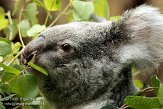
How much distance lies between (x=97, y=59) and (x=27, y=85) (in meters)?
0.47

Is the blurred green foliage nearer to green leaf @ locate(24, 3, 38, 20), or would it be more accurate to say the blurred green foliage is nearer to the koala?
green leaf @ locate(24, 3, 38, 20)

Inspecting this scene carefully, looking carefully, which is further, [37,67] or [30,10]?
[30,10]

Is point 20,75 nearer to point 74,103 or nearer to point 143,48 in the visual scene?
point 74,103

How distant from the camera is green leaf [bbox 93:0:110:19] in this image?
280cm

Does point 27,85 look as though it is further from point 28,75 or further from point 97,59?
point 97,59

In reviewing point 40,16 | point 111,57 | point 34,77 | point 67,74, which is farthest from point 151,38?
point 40,16

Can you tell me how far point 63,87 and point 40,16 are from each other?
3501 mm

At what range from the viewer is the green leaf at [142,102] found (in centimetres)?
202

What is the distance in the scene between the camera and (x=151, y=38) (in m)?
2.50

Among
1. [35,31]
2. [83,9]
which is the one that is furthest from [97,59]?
[35,31]

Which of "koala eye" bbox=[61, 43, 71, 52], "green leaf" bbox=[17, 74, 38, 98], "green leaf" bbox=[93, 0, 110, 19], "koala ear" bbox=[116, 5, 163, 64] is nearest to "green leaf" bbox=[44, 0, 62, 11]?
"green leaf" bbox=[93, 0, 110, 19]

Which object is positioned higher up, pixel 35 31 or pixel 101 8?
pixel 101 8

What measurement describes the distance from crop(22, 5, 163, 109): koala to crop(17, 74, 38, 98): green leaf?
5.1 inches

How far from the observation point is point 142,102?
2.03m
